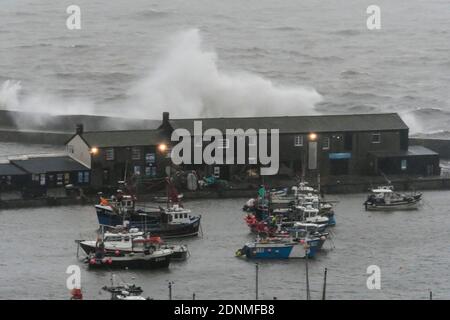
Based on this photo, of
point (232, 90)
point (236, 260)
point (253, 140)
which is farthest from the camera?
point (232, 90)

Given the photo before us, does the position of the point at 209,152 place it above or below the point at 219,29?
below

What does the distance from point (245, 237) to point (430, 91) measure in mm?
34629

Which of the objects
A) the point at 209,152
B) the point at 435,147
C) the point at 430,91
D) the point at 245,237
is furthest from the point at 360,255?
the point at 430,91

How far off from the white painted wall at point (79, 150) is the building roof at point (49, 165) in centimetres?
15

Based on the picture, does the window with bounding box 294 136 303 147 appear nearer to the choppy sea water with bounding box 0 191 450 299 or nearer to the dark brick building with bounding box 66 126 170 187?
the choppy sea water with bounding box 0 191 450 299

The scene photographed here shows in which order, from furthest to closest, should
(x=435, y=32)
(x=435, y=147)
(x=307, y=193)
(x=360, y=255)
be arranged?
1. (x=435, y=32)
2. (x=435, y=147)
3. (x=307, y=193)
4. (x=360, y=255)


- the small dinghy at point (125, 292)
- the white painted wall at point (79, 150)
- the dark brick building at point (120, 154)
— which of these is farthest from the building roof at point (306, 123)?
the small dinghy at point (125, 292)

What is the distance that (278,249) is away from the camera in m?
42.9

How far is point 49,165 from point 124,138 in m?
2.42

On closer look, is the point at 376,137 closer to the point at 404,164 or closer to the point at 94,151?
the point at 404,164

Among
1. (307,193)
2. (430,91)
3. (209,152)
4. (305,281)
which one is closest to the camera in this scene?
(305,281)

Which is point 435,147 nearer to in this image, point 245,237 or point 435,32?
point 245,237

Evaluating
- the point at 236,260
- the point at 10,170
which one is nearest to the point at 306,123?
the point at 10,170
